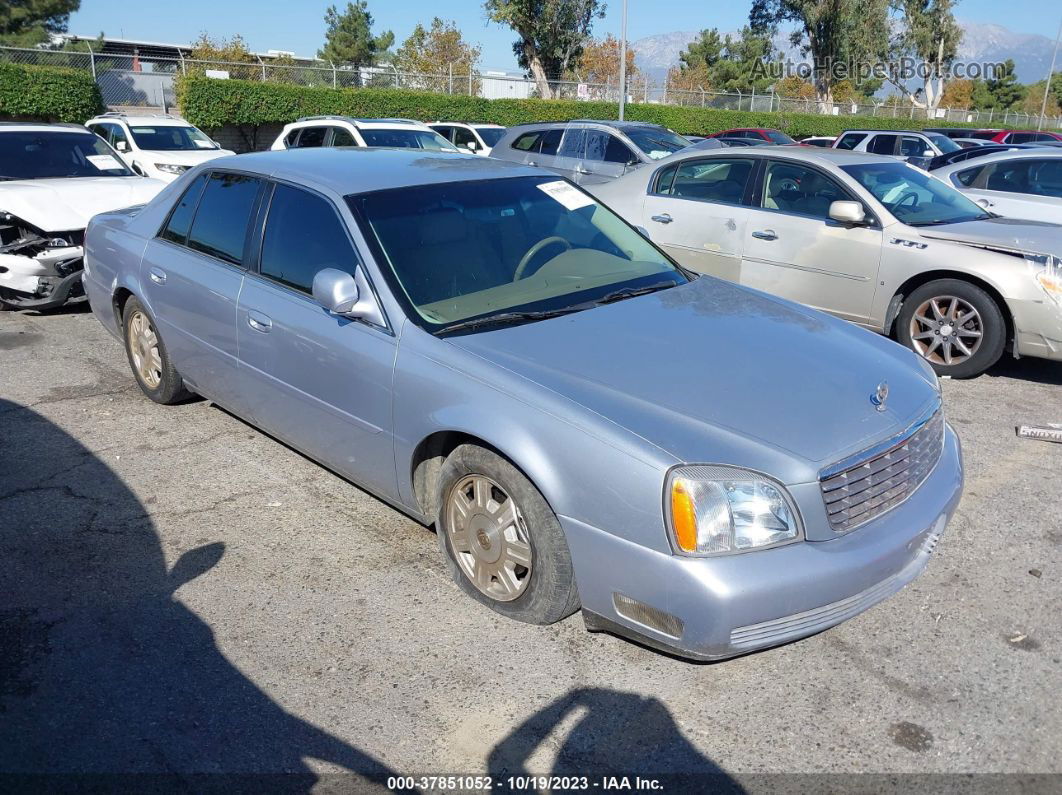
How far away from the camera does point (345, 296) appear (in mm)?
3609

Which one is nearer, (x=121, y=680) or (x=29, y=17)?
(x=121, y=680)

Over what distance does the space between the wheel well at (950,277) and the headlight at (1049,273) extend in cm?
26

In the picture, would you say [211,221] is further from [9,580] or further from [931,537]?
[931,537]

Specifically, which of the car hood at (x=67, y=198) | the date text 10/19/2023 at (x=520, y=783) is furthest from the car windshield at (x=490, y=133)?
the date text 10/19/2023 at (x=520, y=783)

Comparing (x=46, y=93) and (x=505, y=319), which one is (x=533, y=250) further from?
(x=46, y=93)

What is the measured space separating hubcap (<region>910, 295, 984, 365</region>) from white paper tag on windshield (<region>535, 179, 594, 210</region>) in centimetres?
319

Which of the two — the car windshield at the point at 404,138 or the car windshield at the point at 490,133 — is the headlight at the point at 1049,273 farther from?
the car windshield at the point at 490,133

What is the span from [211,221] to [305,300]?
46.0 inches

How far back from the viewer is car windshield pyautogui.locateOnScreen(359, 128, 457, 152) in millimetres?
13297

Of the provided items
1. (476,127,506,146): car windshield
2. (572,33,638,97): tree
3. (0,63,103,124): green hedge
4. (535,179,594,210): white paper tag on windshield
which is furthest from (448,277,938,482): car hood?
(572,33,638,97): tree

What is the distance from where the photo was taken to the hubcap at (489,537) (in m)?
3.27

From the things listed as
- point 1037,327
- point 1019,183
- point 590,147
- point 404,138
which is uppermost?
point 404,138

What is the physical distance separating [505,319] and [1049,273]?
4.38m

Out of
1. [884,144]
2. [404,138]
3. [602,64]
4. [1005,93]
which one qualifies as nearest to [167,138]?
[404,138]
